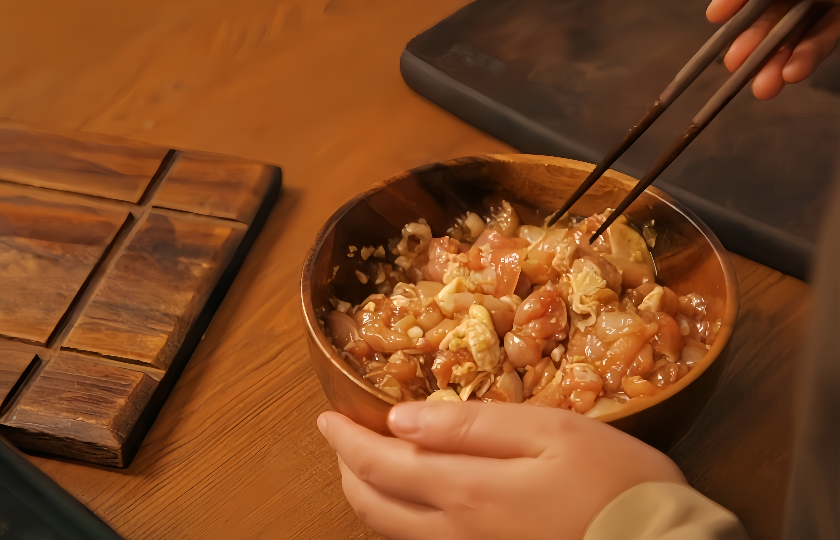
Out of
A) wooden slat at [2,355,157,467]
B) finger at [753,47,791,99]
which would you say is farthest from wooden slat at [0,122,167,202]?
finger at [753,47,791,99]

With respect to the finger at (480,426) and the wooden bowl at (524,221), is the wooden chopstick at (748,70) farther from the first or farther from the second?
the finger at (480,426)

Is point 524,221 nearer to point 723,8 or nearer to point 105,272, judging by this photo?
point 723,8

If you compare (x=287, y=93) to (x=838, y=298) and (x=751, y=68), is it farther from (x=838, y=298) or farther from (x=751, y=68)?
(x=838, y=298)

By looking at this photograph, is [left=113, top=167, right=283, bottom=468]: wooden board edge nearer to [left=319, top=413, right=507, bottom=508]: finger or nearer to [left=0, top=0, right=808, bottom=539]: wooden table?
[left=0, top=0, right=808, bottom=539]: wooden table

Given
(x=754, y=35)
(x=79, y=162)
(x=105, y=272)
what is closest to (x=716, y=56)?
(x=754, y=35)

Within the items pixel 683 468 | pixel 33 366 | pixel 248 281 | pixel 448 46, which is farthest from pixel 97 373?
pixel 448 46

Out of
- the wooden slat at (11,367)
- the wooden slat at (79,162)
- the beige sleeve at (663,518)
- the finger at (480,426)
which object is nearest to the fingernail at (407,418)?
the finger at (480,426)

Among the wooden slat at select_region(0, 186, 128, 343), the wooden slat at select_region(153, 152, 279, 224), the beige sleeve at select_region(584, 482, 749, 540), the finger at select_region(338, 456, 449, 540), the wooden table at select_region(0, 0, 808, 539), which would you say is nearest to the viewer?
the beige sleeve at select_region(584, 482, 749, 540)
